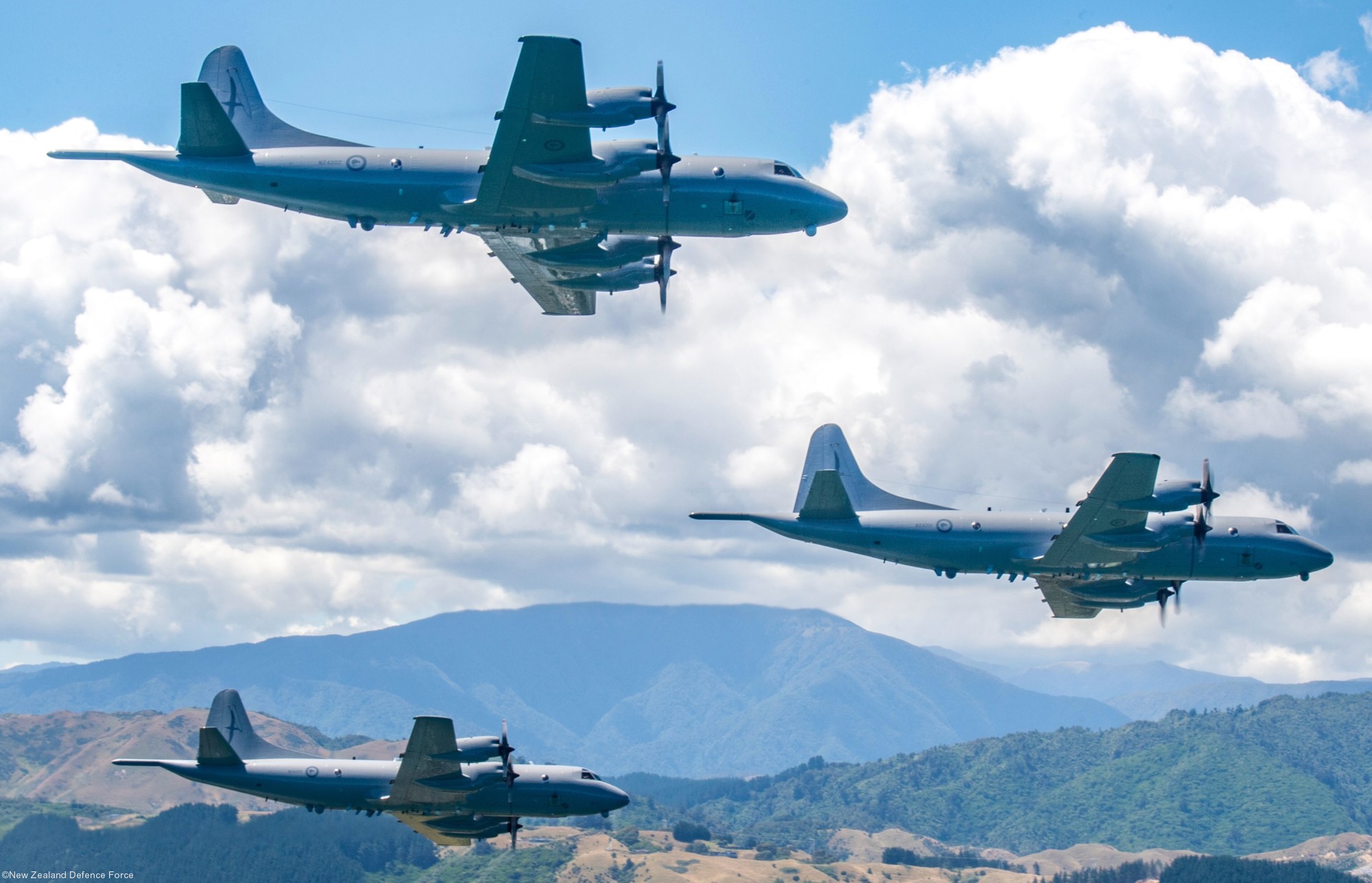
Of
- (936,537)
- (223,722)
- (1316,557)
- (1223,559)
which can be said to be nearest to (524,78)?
(936,537)

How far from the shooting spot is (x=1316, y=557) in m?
79.1

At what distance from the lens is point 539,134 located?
5581 cm

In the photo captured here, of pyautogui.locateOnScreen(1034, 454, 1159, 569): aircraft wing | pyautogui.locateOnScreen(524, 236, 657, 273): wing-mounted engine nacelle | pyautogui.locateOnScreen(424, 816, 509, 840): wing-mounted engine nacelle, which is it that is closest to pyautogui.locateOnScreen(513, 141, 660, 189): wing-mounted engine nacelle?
pyautogui.locateOnScreen(524, 236, 657, 273): wing-mounted engine nacelle

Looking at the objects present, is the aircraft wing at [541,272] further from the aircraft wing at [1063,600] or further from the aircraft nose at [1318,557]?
the aircraft nose at [1318,557]

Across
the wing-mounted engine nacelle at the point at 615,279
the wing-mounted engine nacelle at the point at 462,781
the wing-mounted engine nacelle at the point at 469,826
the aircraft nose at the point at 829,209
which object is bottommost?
the wing-mounted engine nacelle at the point at 469,826

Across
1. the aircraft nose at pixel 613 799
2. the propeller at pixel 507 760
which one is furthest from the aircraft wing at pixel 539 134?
the aircraft nose at pixel 613 799

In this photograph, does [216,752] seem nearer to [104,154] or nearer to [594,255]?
[104,154]

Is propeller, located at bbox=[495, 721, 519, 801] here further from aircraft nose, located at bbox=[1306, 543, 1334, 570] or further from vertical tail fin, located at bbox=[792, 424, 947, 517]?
aircraft nose, located at bbox=[1306, 543, 1334, 570]

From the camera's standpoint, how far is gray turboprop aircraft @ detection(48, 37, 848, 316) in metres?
57.1

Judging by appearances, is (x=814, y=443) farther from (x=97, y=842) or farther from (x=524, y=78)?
(x=97, y=842)

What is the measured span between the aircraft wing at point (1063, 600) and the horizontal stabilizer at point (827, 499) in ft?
41.8

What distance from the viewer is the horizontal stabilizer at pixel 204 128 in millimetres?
61312

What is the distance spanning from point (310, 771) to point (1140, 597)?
5447 centimetres

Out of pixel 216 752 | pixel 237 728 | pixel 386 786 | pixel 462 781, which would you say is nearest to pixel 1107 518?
pixel 462 781
